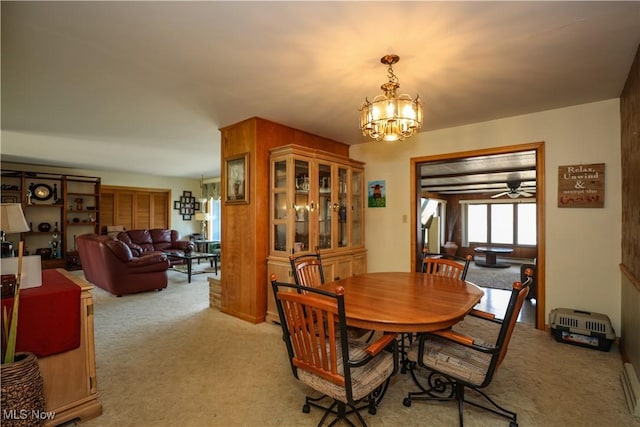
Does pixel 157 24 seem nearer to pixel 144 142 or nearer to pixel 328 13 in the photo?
pixel 328 13

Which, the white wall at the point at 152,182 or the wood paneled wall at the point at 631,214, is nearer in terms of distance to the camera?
the wood paneled wall at the point at 631,214

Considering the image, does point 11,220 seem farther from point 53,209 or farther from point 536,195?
point 53,209

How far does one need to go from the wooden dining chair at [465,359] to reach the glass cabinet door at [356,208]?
2.36 metres

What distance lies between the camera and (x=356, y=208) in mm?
4449

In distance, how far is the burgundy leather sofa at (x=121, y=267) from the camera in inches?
184

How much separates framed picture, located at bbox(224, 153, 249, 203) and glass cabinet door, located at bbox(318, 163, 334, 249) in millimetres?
876

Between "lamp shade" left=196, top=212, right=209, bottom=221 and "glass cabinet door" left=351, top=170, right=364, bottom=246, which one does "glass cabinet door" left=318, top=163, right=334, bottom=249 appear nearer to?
"glass cabinet door" left=351, top=170, right=364, bottom=246

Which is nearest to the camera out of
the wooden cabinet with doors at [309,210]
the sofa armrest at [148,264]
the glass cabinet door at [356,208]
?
the wooden cabinet with doors at [309,210]

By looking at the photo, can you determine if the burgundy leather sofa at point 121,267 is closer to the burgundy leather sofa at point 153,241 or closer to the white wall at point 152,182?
the burgundy leather sofa at point 153,241

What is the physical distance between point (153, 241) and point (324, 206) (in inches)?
226

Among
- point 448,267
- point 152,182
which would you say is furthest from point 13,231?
point 152,182

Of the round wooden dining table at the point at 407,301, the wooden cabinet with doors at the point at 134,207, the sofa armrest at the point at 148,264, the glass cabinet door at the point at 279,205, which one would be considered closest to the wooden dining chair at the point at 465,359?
the round wooden dining table at the point at 407,301

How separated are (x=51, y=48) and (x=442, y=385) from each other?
354cm

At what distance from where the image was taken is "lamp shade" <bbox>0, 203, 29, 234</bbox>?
177 centimetres
